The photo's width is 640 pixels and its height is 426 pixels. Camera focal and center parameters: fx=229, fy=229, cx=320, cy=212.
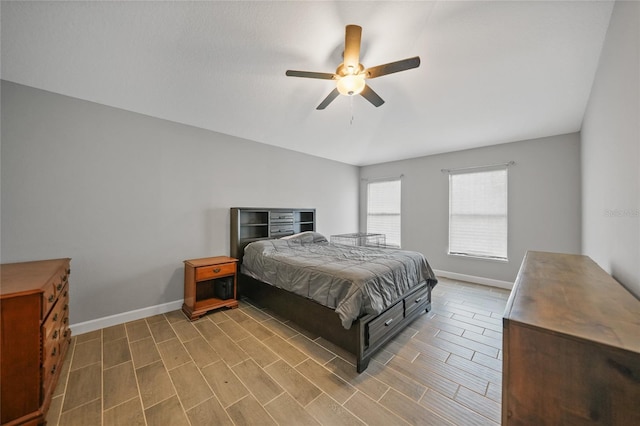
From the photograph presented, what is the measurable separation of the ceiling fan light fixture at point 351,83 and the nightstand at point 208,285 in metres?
2.56

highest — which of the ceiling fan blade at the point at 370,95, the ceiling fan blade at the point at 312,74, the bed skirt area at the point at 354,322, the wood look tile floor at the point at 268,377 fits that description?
the ceiling fan blade at the point at 312,74

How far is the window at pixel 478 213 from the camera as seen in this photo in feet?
13.3

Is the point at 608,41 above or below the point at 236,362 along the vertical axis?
above

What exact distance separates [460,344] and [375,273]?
1.15m

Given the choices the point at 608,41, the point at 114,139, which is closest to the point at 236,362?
the point at 114,139

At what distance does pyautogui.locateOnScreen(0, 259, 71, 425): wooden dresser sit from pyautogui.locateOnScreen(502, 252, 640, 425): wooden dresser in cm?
246

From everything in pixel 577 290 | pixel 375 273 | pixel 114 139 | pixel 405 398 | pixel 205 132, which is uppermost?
pixel 205 132

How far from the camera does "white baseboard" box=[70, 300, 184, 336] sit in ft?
8.08

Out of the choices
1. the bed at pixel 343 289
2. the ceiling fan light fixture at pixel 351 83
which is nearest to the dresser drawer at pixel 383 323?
the bed at pixel 343 289

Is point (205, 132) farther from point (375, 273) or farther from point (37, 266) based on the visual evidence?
point (375, 273)

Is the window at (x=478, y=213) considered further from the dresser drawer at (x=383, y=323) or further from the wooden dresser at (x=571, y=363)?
the wooden dresser at (x=571, y=363)

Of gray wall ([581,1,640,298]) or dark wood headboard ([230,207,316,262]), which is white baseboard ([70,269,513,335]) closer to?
dark wood headboard ([230,207,316,262])

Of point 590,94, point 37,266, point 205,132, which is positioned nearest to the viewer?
point 37,266

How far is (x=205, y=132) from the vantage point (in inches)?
132
